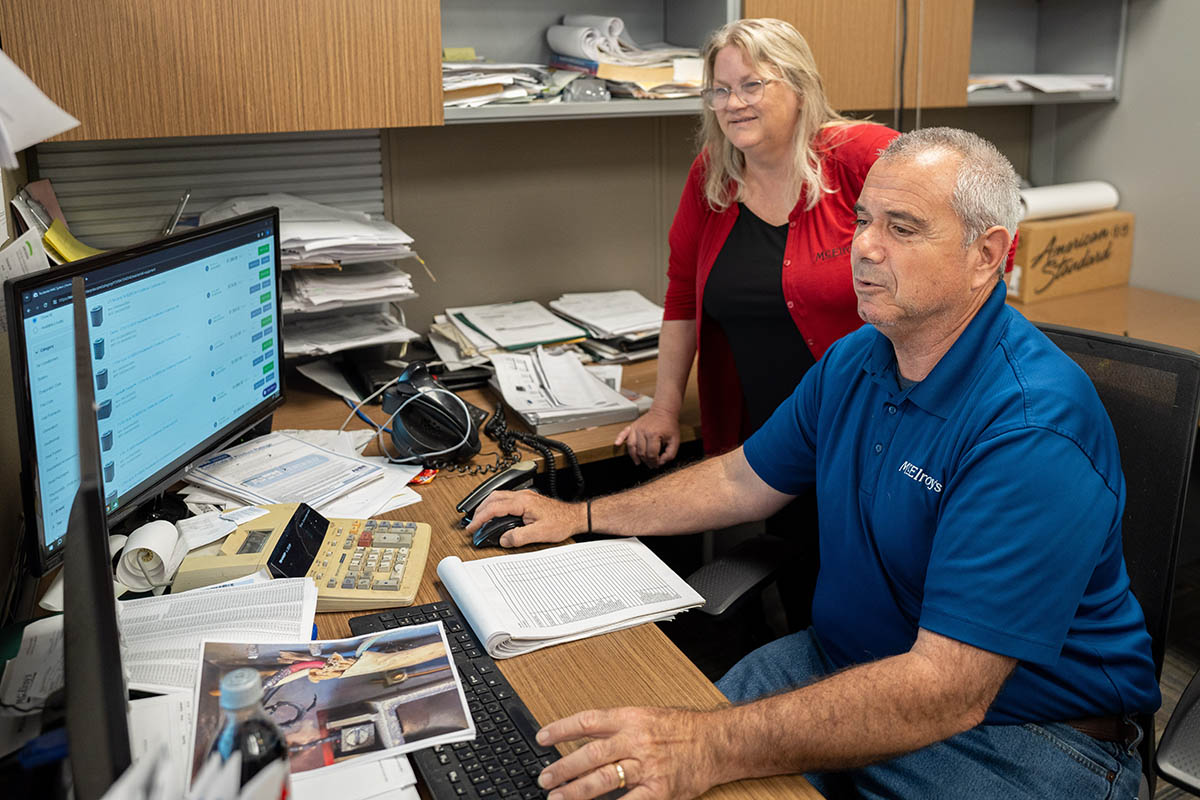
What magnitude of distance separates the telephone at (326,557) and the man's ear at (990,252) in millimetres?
859

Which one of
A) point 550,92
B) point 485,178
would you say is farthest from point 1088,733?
point 485,178

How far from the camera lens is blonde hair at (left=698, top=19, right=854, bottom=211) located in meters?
1.87

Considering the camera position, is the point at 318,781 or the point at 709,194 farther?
the point at 709,194

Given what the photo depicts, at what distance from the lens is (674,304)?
2.17m

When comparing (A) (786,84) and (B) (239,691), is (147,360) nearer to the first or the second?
(B) (239,691)

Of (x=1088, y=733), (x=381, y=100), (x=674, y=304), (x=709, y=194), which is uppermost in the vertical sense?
(x=381, y=100)

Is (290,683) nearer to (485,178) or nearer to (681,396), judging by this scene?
(681,396)

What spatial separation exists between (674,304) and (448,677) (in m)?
1.20

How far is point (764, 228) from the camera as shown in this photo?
1.96m

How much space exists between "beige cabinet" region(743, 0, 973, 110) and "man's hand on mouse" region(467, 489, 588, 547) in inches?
53.0

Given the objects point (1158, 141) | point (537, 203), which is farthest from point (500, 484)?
point (1158, 141)

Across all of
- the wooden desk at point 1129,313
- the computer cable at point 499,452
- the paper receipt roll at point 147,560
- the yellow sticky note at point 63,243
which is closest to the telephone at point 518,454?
the computer cable at point 499,452

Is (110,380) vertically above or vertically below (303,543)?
above

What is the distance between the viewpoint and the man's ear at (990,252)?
1.25 m
